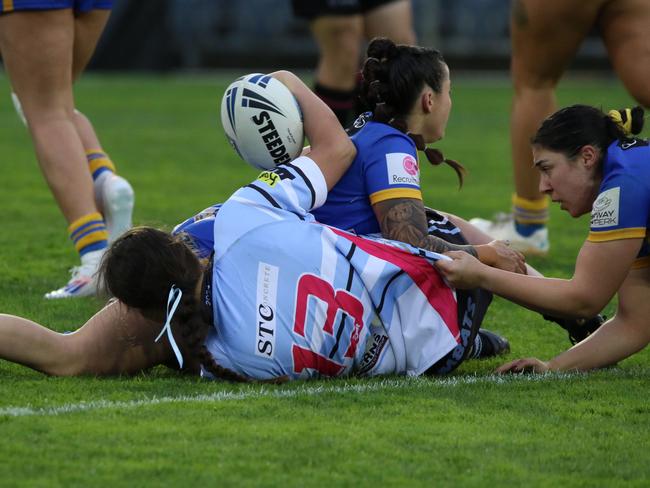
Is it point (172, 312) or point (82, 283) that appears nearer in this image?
point (172, 312)

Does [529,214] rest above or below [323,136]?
below

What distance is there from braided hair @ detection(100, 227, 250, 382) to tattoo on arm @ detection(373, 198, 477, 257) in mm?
641

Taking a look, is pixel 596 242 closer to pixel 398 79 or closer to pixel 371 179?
pixel 371 179

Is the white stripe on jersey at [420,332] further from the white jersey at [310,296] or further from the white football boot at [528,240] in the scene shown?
the white football boot at [528,240]

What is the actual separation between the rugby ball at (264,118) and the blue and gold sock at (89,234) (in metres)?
1.28

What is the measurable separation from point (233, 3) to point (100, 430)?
19.4 metres

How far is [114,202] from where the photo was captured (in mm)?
5695

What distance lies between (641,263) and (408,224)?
73 cm

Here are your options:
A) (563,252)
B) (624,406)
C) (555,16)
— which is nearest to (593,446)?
(624,406)

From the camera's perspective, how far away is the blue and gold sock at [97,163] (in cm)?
586

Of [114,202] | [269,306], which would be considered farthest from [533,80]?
[269,306]

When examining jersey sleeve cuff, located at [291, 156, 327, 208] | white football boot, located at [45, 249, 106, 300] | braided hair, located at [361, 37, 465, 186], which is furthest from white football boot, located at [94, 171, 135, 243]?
jersey sleeve cuff, located at [291, 156, 327, 208]

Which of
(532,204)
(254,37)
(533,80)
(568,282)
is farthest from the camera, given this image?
(254,37)

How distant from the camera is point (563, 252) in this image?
21.7 feet
